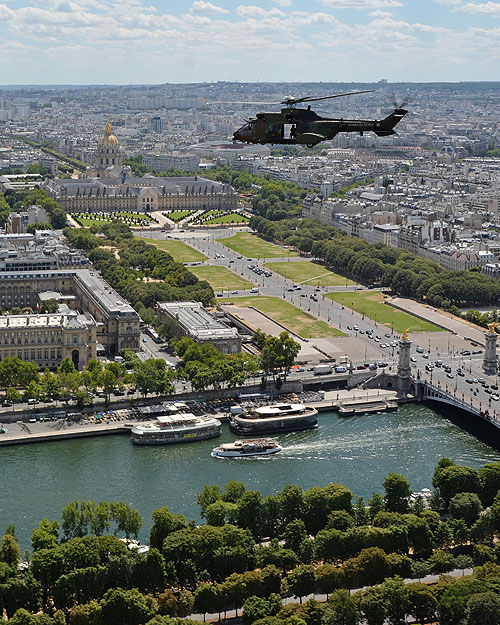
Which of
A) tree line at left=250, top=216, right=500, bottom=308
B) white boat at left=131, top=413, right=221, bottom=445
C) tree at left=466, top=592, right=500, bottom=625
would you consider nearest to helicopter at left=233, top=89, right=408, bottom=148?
tree at left=466, top=592, right=500, bottom=625

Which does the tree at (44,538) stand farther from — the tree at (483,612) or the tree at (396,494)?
the tree at (483,612)

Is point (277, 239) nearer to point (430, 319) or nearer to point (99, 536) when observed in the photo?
point (430, 319)

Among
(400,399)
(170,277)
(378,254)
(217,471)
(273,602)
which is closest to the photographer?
(273,602)

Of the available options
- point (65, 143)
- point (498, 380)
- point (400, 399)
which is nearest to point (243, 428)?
point (400, 399)

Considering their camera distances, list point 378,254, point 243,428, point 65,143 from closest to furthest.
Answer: point 243,428 < point 378,254 < point 65,143

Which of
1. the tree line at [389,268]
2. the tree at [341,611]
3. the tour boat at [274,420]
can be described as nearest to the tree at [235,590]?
the tree at [341,611]

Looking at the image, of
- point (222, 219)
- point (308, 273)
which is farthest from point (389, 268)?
point (222, 219)

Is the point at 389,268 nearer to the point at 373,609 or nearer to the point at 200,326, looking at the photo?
the point at 200,326
